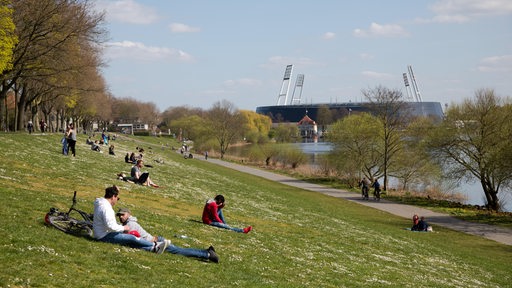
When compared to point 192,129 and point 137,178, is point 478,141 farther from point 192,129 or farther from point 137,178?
point 192,129

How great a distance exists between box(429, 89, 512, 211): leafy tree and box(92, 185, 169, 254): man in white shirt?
38383mm

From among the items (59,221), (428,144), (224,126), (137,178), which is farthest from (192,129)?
(59,221)

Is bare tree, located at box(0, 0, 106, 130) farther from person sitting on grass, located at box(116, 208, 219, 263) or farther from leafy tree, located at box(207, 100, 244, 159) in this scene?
leafy tree, located at box(207, 100, 244, 159)

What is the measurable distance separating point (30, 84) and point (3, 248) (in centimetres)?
4705

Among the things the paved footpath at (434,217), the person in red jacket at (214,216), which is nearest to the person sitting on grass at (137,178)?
the person in red jacket at (214,216)

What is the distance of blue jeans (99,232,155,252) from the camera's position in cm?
1244

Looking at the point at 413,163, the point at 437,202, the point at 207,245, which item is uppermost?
the point at 413,163

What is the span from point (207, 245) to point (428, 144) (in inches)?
1595

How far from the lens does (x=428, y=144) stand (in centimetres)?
5109

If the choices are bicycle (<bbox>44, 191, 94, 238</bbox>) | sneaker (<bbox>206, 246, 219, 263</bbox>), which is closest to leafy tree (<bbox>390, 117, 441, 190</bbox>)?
sneaker (<bbox>206, 246, 219, 263</bbox>)

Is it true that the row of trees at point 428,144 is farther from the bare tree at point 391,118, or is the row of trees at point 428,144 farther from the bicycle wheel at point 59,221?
the bicycle wheel at point 59,221

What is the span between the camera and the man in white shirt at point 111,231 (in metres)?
12.2

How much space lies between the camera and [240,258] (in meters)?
14.0

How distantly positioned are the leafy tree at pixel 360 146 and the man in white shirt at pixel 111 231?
51.5 meters
